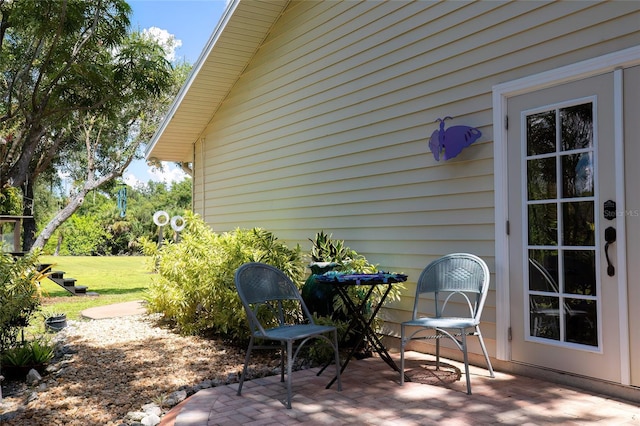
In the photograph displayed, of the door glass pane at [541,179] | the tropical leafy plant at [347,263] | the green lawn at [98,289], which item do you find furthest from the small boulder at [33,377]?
the door glass pane at [541,179]

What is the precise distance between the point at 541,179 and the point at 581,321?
1.02 m

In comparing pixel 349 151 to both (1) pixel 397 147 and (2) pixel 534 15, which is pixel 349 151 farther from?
(2) pixel 534 15

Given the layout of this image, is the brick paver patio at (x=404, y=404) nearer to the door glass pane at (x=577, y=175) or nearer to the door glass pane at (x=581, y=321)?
the door glass pane at (x=581, y=321)

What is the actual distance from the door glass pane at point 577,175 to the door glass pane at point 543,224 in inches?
6.6

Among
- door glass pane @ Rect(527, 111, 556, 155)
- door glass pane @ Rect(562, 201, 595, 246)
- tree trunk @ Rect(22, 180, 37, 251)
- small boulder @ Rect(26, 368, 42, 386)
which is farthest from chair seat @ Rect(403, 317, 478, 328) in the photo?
tree trunk @ Rect(22, 180, 37, 251)

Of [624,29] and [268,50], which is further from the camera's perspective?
[268,50]

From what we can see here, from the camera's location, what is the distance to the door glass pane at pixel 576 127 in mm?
3438

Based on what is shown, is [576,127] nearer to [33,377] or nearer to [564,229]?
[564,229]

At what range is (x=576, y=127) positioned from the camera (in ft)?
11.5

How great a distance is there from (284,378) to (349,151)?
8.79 feet

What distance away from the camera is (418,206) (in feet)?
15.6

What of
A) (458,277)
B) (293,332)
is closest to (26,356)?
(293,332)

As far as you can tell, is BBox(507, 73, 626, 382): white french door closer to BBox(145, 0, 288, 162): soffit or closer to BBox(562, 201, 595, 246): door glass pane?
BBox(562, 201, 595, 246): door glass pane

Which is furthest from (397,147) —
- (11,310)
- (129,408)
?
(11,310)
